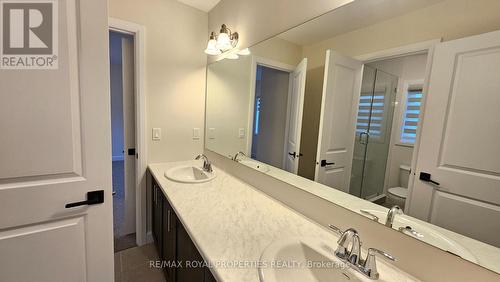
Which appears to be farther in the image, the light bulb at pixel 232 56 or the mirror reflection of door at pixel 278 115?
the light bulb at pixel 232 56

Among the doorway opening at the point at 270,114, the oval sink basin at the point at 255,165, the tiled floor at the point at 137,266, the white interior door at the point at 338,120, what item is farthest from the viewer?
the tiled floor at the point at 137,266

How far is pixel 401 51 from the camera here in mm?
832

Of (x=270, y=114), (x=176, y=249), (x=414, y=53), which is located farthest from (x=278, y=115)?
(x=176, y=249)

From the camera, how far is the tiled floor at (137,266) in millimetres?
1704

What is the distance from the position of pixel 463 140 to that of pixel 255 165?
120cm

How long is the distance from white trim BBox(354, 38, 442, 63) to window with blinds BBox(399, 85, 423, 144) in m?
0.13

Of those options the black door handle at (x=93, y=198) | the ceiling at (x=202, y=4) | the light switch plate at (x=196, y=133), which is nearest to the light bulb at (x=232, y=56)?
Answer: the ceiling at (x=202, y=4)

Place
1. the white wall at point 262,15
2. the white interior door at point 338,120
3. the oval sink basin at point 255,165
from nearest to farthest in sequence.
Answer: the white interior door at point 338,120
the white wall at point 262,15
the oval sink basin at point 255,165

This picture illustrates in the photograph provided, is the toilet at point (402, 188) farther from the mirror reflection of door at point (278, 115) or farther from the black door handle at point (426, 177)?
the mirror reflection of door at point (278, 115)

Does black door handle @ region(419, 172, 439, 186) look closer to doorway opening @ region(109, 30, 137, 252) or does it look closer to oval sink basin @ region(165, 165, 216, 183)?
oval sink basin @ region(165, 165, 216, 183)

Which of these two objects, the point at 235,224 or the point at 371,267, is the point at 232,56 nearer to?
the point at 235,224

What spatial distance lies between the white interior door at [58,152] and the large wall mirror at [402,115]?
3.48 ft

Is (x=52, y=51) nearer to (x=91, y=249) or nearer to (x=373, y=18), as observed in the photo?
(x=91, y=249)

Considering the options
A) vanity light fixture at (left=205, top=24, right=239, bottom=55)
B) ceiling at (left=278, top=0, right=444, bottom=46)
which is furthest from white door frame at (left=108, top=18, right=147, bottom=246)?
ceiling at (left=278, top=0, right=444, bottom=46)
